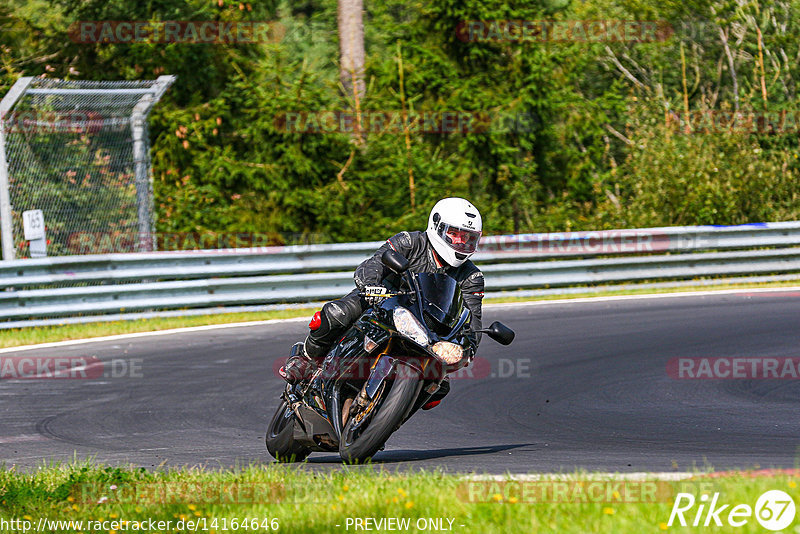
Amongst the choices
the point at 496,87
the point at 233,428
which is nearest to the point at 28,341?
the point at 233,428

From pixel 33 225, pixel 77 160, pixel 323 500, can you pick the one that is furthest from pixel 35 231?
pixel 323 500

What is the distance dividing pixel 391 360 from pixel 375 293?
0.39 meters

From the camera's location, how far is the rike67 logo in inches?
171

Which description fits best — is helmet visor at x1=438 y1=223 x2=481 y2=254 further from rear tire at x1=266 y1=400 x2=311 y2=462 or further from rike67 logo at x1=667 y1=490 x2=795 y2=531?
rike67 logo at x1=667 y1=490 x2=795 y2=531

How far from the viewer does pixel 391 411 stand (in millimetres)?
5949

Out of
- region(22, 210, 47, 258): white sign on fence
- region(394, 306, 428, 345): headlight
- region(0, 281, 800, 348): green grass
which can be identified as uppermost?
region(394, 306, 428, 345): headlight

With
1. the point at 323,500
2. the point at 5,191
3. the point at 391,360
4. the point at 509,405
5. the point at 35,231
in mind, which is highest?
the point at 391,360

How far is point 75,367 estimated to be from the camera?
11.1 metres

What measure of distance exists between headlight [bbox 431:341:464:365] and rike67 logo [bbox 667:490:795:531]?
1.62 metres

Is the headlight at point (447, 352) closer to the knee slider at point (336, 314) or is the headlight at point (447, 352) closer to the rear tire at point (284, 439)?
the knee slider at point (336, 314)

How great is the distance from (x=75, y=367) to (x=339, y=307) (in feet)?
18.2

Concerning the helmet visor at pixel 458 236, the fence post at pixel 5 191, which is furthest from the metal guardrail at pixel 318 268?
the helmet visor at pixel 458 236

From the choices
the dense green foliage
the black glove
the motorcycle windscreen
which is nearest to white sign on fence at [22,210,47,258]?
the dense green foliage

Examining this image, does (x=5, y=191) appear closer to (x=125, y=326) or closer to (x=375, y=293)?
(x=125, y=326)
